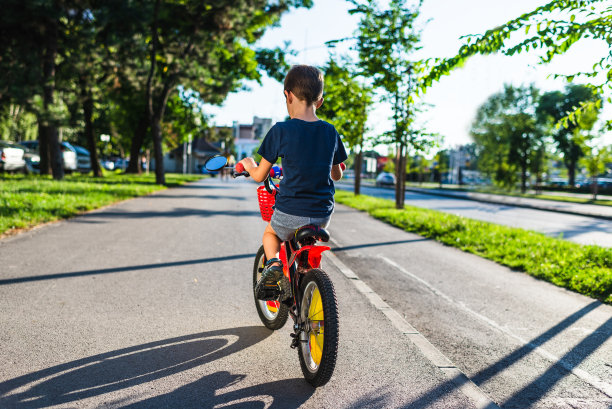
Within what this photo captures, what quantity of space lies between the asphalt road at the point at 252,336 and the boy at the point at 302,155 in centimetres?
82

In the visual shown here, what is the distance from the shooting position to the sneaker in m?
3.36

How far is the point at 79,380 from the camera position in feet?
10.0

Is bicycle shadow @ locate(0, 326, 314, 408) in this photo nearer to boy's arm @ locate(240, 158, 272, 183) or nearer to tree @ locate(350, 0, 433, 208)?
boy's arm @ locate(240, 158, 272, 183)

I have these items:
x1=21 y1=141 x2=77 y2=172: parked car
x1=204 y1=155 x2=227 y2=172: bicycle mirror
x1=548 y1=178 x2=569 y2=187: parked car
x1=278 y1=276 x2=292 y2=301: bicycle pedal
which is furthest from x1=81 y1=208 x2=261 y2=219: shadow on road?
x1=548 y1=178 x2=569 y2=187: parked car

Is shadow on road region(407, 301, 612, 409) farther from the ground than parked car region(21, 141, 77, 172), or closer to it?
closer to it

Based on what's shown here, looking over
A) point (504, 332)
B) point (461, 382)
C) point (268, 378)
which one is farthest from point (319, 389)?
point (504, 332)

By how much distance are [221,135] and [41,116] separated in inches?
896

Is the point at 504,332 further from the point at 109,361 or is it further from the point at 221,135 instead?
the point at 221,135

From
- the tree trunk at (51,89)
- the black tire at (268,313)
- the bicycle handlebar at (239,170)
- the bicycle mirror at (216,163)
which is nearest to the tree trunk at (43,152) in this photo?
the tree trunk at (51,89)

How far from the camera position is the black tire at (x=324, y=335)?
2.91 m

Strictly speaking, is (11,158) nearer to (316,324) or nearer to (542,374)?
(316,324)

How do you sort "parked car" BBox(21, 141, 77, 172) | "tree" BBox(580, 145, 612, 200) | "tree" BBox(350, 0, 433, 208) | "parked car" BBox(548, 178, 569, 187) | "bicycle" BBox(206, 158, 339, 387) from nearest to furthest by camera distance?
"bicycle" BBox(206, 158, 339, 387), "tree" BBox(350, 0, 433, 208), "parked car" BBox(21, 141, 77, 172), "tree" BBox(580, 145, 612, 200), "parked car" BBox(548, 178, 569, 187)

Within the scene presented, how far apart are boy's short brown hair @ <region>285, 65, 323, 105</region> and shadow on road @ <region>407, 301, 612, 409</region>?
1875 millimetres

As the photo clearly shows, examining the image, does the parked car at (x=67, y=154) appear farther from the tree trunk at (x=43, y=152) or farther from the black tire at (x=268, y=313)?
the black tire at (x=268, y=313)
